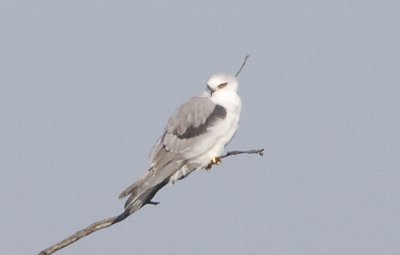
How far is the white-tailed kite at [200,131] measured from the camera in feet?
28.9

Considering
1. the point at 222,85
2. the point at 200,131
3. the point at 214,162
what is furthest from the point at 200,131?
the point at 222,85

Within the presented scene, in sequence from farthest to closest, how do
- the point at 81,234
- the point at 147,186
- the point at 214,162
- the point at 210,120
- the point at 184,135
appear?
the point at 214,162
the point at 210,120
the point at 184,135
the point at 147,186
the point at 81,234

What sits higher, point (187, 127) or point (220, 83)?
point (220, 83)

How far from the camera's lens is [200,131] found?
902 centimetres

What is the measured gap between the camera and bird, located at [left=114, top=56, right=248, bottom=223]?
28.8ft

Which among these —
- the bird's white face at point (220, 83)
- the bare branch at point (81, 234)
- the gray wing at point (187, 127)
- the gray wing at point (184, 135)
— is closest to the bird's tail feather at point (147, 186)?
the gray wing at point (184, 135)

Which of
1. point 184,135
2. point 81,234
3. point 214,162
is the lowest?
point 81,234

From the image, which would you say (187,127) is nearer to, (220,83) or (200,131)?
(200,131)

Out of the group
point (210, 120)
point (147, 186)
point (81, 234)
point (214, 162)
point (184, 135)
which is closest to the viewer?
point (81, 234)

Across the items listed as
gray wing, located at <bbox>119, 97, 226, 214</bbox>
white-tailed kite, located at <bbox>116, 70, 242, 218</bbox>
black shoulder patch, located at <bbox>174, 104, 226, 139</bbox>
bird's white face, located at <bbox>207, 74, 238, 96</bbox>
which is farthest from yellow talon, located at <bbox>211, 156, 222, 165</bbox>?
bird's white face, located at <bbox>207, 74, 238, 96</bbox>

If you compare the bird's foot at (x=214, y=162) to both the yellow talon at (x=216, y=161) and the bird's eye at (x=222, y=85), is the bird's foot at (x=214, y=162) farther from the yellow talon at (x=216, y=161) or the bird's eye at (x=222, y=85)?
the bird's eye at (x=222, y=85)

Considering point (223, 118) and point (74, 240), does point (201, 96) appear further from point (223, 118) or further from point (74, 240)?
point (74, 240)

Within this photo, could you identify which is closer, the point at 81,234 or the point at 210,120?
the point at 81,234

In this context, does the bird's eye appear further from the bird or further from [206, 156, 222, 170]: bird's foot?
[206, 156, 222, 170]: bird's foot
